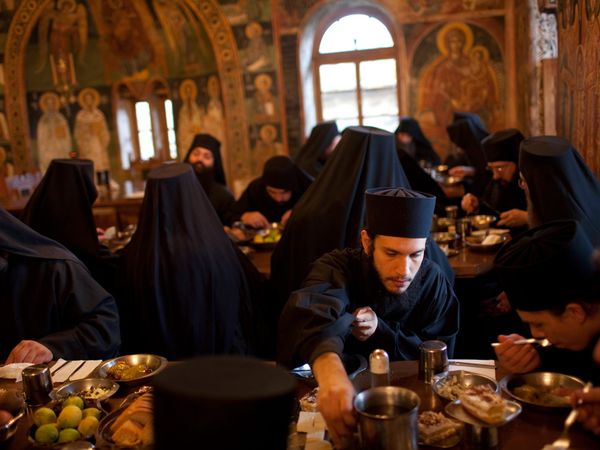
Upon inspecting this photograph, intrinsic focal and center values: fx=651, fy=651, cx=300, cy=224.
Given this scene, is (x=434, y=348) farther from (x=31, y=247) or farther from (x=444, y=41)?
(x=444, y=41)

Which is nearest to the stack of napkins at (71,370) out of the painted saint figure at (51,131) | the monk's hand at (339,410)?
the monk's hand at (339,410)

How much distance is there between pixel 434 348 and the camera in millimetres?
2758

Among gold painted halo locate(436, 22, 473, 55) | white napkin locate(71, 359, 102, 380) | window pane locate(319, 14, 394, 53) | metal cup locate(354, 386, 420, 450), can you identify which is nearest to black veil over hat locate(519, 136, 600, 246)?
metal cup locate(354, 386, 420, 450)

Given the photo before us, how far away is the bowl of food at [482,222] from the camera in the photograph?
6.36m

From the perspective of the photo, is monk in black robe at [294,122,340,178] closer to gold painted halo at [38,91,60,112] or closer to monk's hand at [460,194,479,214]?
monk's hand at [460,194,479,214]

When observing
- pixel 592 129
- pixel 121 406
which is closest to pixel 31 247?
pixel 121 406

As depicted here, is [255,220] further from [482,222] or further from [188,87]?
[188,87]

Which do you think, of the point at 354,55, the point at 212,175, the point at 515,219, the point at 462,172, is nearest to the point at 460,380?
the point at 515,219

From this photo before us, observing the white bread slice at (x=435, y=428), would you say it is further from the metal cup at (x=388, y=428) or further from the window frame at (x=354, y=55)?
the window frame at (x=354, y=55)

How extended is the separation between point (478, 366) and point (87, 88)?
42.6 ft

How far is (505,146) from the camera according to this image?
6.60 metres

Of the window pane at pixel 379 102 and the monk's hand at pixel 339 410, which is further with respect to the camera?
the window pane at pixel 379 102

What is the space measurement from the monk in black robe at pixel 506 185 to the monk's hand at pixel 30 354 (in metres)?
4.37

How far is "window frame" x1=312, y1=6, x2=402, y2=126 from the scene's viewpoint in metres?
12.8
